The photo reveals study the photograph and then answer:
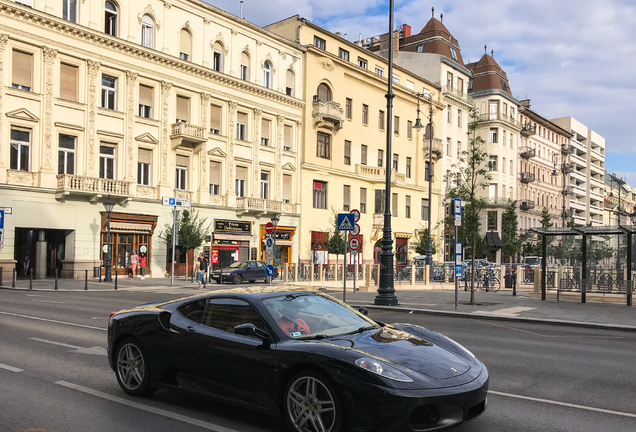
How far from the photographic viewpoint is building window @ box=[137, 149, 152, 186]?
36031 mm

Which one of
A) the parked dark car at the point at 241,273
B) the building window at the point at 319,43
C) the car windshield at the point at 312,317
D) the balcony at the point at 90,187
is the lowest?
the parked dark car at the point at 241,273

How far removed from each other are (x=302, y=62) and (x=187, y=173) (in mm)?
14261

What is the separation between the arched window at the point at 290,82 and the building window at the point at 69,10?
1713 centimetres

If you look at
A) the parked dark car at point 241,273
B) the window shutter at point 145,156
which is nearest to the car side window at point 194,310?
the parked dark car at point 241,273

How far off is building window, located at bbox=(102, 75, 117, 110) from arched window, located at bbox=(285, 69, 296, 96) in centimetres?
1475

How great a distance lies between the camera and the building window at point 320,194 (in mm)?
48219

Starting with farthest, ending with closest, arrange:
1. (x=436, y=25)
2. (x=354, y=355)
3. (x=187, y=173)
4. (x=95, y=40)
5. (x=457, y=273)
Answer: (x=436, y=25) → (x=187, y=173) → (x=95, y=40) → (x=457, y=273) → (x=354, y=355)

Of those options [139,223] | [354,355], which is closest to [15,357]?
[354,355]

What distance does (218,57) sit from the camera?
40844mm

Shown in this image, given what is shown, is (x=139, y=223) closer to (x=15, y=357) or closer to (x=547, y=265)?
(x=547, y=265)

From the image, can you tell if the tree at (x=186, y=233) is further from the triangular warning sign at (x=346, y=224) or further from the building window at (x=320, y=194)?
the triangular warning sign at (x=346, y=224)

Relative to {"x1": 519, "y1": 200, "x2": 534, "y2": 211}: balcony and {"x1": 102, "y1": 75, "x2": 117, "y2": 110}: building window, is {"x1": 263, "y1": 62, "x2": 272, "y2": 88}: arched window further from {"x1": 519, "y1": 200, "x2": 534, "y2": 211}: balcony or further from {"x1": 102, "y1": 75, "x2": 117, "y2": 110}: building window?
{"x1": 519, "y1": 200, "x2": 534, "y2": 211}: balcony

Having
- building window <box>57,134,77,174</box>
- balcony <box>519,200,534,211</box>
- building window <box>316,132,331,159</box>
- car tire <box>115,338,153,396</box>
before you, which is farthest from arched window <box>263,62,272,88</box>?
balcony <box>519,200,534,211</box>

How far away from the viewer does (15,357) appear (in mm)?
9109
